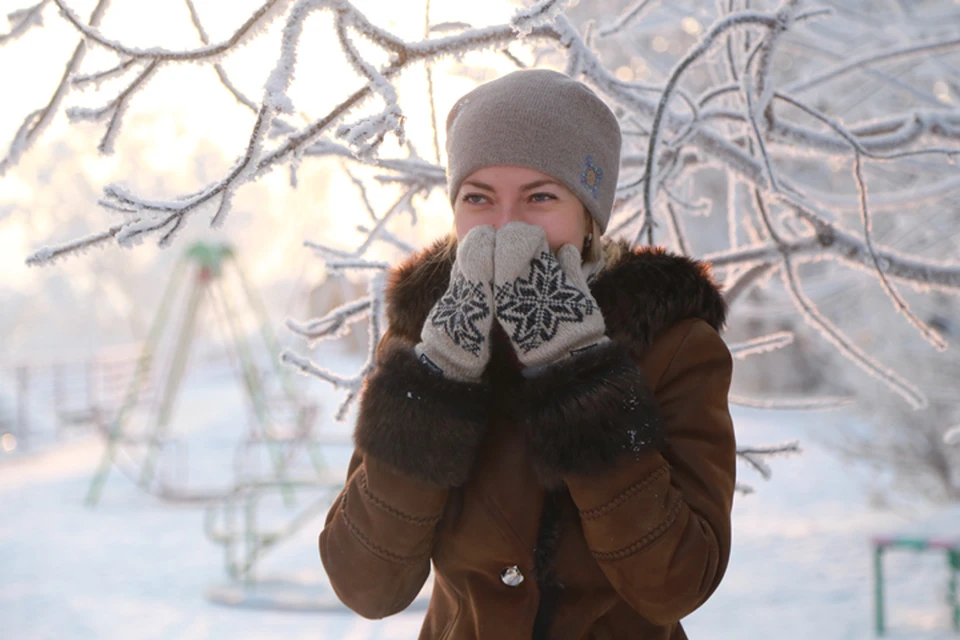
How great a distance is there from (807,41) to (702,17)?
1.48ft

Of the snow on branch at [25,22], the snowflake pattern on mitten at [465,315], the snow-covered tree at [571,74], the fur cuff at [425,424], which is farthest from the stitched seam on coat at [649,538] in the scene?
the snow on branch at [25,22]

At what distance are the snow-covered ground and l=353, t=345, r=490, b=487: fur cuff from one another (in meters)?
3.74

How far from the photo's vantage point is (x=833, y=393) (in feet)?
40.2

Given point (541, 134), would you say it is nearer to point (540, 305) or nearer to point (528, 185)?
point (528, 185)

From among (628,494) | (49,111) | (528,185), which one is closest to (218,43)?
(49,111)

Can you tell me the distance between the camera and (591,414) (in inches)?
49.9

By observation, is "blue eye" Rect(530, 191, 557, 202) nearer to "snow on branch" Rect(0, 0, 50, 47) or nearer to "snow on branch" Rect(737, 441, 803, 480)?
"snow on branch" Rect(737, 441, 803, 480)

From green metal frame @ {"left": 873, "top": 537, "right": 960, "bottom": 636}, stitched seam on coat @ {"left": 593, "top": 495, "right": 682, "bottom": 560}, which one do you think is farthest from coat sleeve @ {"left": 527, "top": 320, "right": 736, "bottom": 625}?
green metal frame @ {"left": 873, "top": 537, "right": 960, "bottom": 636}

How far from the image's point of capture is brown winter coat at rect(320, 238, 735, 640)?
1.26m

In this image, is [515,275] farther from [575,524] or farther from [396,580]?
[396,580]

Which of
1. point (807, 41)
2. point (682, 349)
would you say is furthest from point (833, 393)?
point (682, 349)

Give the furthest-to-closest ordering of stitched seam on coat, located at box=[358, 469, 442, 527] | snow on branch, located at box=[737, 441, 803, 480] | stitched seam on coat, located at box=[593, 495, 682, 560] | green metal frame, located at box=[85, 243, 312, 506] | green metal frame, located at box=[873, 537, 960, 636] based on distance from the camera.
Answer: green metal frame, located at box=[85, 243, 312, 506], green metal frame, located at box=[873, 537, 960, 636], snow on branch, located at box=[737, 441, 803, 480], stitched seam on coat, located at box=[358, 469, 442, 527], stitched seam on coat, located at box=[593, 495, 682, 560]

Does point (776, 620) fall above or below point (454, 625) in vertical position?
below

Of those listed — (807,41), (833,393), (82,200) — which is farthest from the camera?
(82,200)
